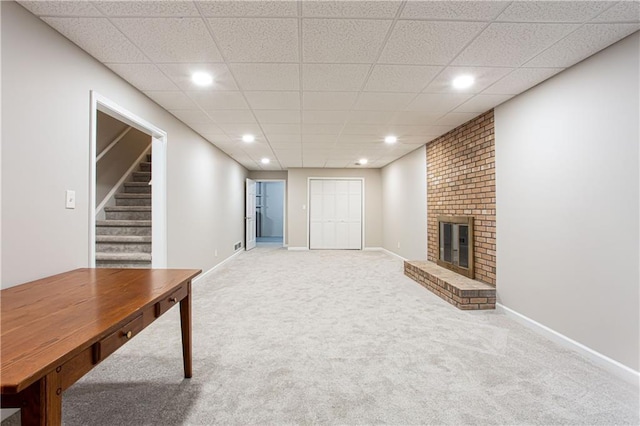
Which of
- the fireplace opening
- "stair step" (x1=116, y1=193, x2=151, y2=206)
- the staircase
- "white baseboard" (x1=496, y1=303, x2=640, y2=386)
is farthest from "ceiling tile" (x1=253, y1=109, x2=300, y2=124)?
"white baseboard" (x1=496, y1=303, x2=640, y2=386)

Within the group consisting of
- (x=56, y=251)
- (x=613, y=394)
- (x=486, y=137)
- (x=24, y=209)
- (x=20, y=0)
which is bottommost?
(x=613, y=394)

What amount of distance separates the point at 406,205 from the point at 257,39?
4.75 meters

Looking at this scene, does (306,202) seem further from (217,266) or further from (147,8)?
(147,8)

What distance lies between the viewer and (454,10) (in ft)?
5.39

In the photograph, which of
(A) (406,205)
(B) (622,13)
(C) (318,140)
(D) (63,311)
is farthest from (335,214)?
(D) (63,311)

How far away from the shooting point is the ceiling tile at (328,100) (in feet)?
9.19

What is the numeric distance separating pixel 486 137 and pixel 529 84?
0.83 meters

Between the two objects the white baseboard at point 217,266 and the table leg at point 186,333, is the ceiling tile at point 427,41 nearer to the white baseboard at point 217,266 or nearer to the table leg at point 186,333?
the table leg at point 186,333

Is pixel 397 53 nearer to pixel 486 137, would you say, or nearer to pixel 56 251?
pixel 486 137

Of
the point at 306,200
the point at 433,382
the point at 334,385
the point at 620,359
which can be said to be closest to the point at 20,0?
the point at 334,385

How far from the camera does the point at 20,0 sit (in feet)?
5.11

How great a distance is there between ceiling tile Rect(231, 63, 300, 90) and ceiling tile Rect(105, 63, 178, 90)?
643 mm

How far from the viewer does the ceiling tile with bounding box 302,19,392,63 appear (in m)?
1.76

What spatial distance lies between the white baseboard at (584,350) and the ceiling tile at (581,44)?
2125mm
